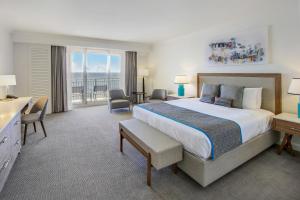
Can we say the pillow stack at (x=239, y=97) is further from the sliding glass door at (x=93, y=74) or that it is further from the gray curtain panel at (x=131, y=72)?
the sliding glass door at (x=93, y=74)

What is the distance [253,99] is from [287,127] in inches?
30.9

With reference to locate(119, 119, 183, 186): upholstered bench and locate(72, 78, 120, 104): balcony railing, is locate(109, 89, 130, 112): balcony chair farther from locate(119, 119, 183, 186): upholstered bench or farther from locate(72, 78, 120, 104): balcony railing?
locate(119, 119, 183, 186): upholstered bench

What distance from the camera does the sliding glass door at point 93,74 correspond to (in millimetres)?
6625

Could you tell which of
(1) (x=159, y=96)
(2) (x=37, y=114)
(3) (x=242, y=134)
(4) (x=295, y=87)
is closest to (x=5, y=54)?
(2) (x=37, y=114)

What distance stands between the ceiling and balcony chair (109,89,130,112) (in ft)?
7.02

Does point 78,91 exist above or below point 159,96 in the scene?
above

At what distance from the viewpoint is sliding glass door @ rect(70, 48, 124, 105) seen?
6.62 metres

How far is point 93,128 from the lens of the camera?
4305 millimetres

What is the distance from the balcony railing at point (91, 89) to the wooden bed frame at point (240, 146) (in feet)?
14.6

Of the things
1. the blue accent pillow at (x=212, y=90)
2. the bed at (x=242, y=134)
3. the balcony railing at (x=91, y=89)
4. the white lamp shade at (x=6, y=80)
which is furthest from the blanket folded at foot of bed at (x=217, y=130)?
the balcony railing at (x=91, y=89)

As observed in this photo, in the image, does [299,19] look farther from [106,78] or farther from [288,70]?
[106,78]

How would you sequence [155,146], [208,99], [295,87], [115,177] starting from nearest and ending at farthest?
Result: 1. [155,146]
2. [115,177]
3. [295,87]
4. [208,99]

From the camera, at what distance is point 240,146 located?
93.9 inches

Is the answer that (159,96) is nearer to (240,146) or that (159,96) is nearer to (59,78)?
(59,78)
